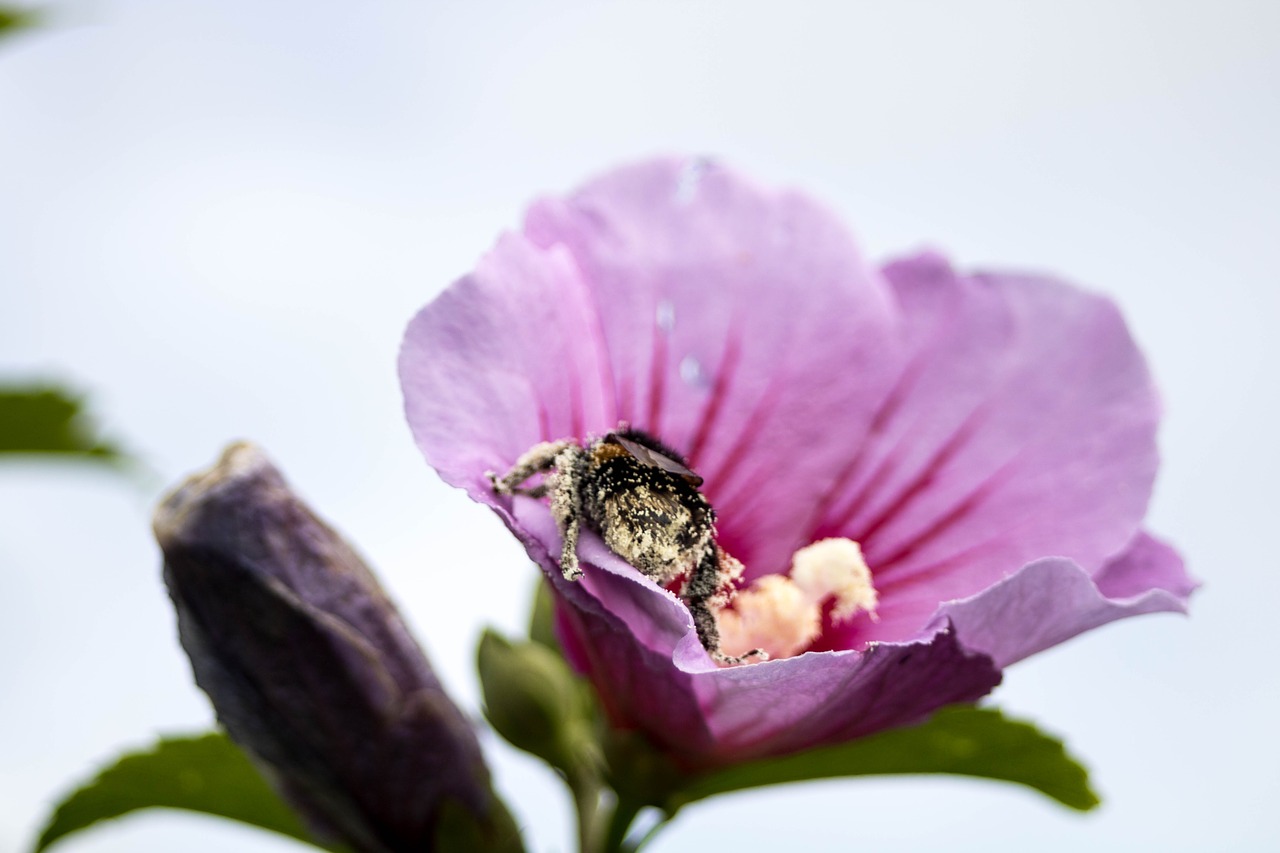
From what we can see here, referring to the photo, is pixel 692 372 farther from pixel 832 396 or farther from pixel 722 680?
pixel 722 680

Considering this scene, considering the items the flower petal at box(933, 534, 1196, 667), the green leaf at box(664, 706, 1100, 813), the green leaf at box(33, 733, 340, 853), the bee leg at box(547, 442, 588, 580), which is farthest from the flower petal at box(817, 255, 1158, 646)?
the green leaf at box(33, 733, 340, 853)

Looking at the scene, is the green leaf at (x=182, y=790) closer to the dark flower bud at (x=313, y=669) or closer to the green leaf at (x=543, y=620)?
the dark flower bud at (x=313, y=669)

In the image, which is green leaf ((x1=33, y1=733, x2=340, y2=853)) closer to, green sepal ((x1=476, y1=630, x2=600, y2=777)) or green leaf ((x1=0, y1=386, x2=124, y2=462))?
green sepal ((x1=476, y1=630, x2=600, y2=777))

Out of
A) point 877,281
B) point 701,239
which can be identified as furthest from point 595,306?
point 877,281

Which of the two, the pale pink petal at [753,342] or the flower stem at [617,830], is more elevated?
the pale pink petal at [753,342]

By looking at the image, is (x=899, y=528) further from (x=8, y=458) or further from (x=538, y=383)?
(x=8, y=458)

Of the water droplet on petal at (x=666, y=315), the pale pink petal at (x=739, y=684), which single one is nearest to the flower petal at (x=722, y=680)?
the pale pink petal at (x=739, y=684)
